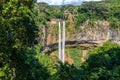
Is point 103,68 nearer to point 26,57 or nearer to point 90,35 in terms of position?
point 26,57

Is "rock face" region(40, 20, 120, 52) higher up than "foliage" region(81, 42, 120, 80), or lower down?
lower down

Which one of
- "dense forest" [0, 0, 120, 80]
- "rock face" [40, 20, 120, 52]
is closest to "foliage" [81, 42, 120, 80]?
"dense forest" [0, 0, 120, 80]

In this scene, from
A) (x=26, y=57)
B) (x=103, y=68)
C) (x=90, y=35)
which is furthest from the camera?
(x=90, y=35)

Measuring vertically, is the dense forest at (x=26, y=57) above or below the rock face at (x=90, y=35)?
above

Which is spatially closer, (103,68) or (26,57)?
(103,68)

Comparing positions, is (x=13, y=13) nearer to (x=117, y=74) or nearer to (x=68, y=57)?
(x=117, y=74)

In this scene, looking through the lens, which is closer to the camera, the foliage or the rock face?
the foliage

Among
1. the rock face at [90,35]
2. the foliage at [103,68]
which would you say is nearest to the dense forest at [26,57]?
the foliage at [103,68]

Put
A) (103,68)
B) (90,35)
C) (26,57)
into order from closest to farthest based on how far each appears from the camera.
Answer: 1. (103,68)
2. (26,57)
3. (90,35)

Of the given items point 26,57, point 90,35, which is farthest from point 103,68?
point 90,35

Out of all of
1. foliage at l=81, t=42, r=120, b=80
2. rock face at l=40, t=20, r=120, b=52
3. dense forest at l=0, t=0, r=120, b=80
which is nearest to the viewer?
foliage at l=81, t=42, r=120, b=80

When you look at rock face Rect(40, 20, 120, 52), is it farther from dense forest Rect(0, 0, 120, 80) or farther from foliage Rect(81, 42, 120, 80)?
foliage Rect(81, 42, 120, 80)

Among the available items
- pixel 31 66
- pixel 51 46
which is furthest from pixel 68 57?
pixel 31 66

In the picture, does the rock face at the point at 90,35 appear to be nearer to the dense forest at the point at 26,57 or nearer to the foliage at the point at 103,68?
the dense forest at the point at 26,57
